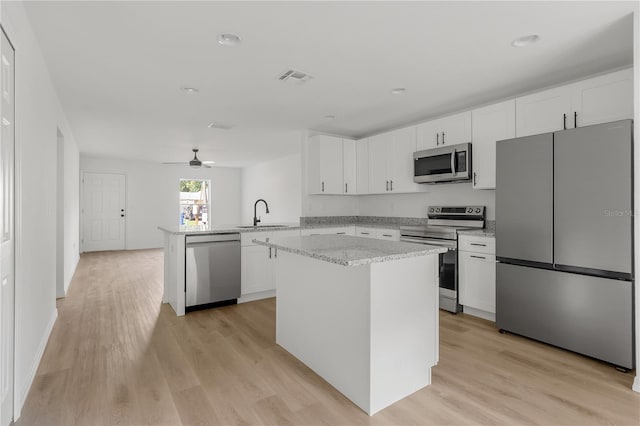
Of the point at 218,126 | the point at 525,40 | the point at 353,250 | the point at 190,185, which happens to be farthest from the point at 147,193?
the point at 525,40

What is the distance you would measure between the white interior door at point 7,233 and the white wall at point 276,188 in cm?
598

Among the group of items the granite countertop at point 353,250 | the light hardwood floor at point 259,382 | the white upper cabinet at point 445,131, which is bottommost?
the light hardwood floor at point 259,382

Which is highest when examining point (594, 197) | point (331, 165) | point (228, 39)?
point (228, 39)

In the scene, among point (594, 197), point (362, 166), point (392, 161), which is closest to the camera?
point (594, 197)

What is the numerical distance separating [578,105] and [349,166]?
290 cm

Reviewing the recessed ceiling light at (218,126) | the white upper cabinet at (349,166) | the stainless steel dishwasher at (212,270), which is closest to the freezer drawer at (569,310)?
the white upper cabinet at (349,166)

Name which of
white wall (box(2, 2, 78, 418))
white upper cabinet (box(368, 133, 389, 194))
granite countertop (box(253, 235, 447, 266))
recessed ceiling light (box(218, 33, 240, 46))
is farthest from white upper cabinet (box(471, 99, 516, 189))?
white wall (box(2, 2, 78, 418))

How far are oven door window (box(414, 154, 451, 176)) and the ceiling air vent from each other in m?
1.83

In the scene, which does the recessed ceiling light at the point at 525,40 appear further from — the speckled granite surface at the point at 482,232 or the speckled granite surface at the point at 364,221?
the speckled granite surface at the point at 364,221

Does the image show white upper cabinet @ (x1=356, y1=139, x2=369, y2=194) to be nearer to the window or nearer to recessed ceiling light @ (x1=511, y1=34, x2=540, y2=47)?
recessed ceiling light @ (x1=511, y1=34, x2=540, y2=47)

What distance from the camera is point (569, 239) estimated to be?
265 centimetres

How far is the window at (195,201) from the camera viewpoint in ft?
31.8

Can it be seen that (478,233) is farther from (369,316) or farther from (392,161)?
(369,316)

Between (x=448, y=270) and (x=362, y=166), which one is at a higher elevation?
(x=362, y=166)
